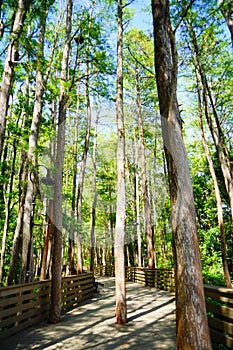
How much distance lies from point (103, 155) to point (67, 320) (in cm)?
1598

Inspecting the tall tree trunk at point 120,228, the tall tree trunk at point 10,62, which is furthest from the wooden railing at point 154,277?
the tall tree trunk at point 10,62

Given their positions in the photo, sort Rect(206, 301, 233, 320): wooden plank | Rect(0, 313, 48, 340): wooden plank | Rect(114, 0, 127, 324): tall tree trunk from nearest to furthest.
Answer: Rect(206, 301, 233, 320): wooden plank, Rect(0, 313, 48, 340): wooden plank, Rect(114, 0, 127, 324): tall tree trunk

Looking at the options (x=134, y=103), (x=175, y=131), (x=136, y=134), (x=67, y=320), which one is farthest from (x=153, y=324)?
(x=136, y=134)

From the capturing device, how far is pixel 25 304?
5254 millimetres

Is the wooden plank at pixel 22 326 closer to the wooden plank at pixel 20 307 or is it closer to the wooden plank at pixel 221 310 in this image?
the wooden plank at pixel 20 307

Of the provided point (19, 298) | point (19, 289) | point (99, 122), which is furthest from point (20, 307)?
point (99, 122)

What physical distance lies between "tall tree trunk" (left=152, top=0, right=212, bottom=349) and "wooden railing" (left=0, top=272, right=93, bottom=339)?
3.14 metres

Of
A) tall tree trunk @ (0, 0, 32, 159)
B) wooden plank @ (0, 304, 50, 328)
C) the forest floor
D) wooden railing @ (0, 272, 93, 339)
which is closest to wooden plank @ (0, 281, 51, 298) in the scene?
wooden railing @ (0, 272, 93, 339)

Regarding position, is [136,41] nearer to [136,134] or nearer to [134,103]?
[134,103]

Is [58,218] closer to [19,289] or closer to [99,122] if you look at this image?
[19,289]

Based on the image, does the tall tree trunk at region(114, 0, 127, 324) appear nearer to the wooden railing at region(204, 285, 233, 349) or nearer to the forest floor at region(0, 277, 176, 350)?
the forest floor at region(0, 277, 176, 350)

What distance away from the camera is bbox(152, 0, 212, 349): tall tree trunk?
2.73m

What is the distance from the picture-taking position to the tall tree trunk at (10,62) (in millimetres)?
5125

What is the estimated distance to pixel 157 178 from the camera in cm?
2361
